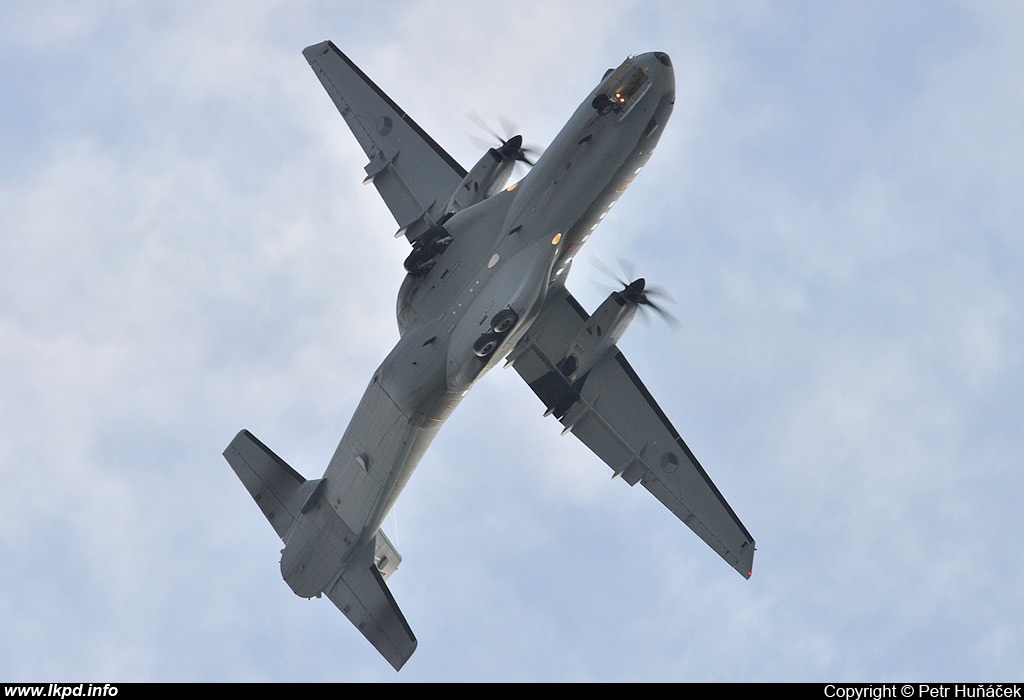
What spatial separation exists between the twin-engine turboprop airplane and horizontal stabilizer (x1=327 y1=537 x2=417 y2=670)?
5cm

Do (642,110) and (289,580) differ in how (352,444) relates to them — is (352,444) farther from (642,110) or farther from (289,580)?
(642,110)

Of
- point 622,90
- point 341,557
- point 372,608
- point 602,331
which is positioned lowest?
point 372,608

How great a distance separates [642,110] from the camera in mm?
36281

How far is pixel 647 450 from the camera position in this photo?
43594 millimetres

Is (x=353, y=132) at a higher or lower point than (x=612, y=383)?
higher

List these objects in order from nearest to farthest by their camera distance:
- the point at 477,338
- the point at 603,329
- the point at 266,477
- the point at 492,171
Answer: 1. the point at 477,338
2. the point at 603,329
3. the point at 492,171
4. the point at 266,477

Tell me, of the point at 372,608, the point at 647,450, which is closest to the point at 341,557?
the point at 372,608

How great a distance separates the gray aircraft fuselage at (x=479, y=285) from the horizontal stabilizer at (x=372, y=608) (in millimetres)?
Result: 802

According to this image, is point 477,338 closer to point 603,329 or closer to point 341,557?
point 603,329

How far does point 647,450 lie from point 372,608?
11.6 metres

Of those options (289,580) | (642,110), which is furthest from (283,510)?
(642,110)

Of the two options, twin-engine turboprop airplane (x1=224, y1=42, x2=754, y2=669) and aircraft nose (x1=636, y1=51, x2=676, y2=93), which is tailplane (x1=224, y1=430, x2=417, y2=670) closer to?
twin-engine turboprop airplane (x1=224, y1=42, x2=754, y2=669)
